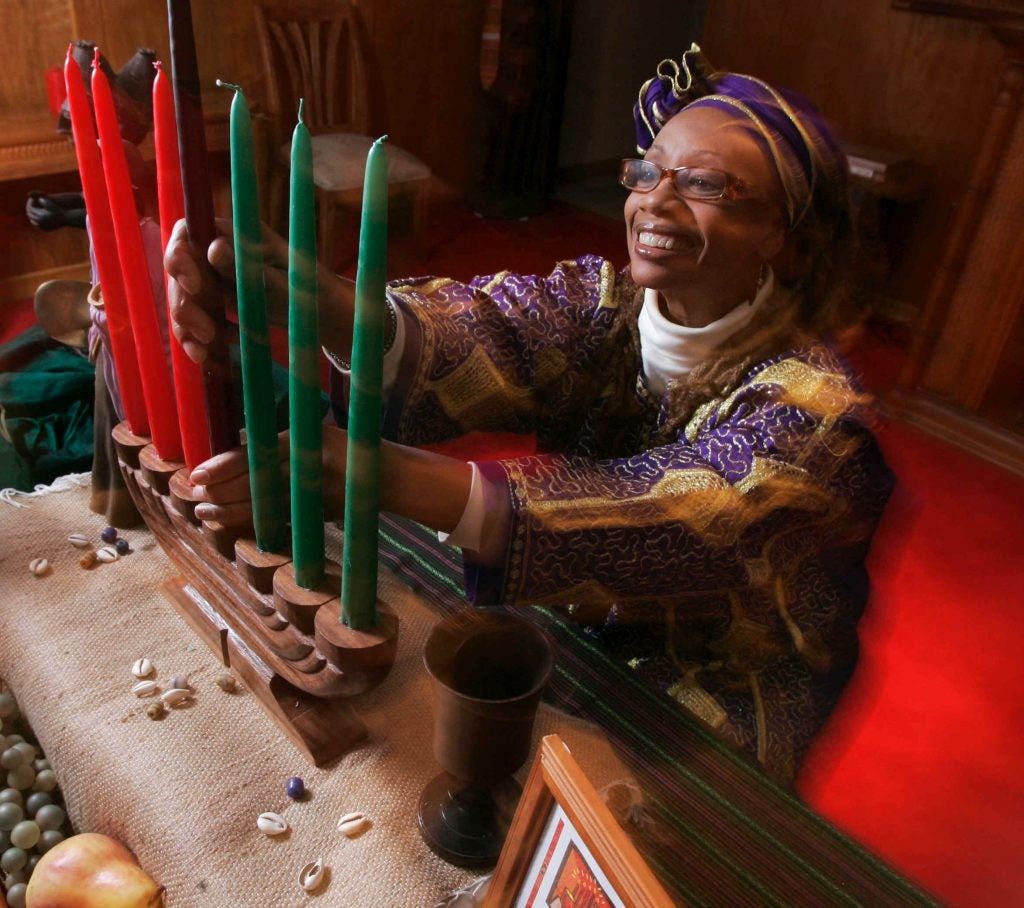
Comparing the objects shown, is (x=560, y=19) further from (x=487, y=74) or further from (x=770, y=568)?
(x=770, y=568)

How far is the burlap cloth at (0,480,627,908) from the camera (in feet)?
1.68

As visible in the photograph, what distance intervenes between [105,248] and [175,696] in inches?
13.1

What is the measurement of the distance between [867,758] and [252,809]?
619 mm

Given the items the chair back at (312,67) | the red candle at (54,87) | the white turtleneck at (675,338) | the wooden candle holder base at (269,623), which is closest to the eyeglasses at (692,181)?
the white turtleneck at (675,338)

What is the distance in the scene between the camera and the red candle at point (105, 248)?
472 millimetres

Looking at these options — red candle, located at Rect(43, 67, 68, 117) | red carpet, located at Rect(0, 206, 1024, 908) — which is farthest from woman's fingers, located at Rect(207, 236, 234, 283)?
red candle, located at Rect(43, 67, 68, 117)

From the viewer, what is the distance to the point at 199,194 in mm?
413

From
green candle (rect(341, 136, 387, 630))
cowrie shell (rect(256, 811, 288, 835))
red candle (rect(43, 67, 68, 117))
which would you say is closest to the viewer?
green candle (rect(341, 136, 387, 630))

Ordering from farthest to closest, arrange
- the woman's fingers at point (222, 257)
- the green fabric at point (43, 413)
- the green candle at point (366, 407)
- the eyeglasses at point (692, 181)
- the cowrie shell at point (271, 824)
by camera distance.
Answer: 1. the green fabric at point (43, 413)
2. the eyeglasses at point (692, 181)
3. the cowrie shell at point (271, 824)
4. the woman's fingers at point (222, 257)
5. the green candle at point (366, 407)

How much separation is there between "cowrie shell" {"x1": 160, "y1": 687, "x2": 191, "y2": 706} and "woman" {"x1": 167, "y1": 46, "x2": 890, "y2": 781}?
7.5 inches

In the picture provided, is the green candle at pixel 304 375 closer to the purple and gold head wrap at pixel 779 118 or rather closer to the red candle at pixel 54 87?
the purple and gold head wrap at pixel 779 118

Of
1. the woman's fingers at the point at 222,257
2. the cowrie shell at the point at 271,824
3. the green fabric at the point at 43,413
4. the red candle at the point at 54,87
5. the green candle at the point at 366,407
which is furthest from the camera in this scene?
the green fabric at the point at 43,413

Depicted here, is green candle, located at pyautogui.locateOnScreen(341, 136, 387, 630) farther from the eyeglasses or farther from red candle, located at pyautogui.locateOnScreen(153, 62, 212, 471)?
the eyeglasses

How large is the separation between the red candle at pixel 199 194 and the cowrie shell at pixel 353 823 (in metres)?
0.26
